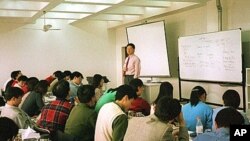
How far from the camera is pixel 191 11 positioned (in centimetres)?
789

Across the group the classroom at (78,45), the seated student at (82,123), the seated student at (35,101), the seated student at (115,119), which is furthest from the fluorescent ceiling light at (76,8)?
the seated student at (115,119)

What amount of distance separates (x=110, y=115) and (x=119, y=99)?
301 mm

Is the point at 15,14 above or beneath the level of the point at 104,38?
above

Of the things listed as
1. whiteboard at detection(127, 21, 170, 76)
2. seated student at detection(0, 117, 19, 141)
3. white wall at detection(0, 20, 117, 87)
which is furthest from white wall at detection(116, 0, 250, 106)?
seated student at detection(0, 117, 19, 141)

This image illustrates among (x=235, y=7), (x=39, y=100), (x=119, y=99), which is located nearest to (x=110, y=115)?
(x=119, y=99)

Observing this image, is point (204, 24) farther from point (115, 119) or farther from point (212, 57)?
point (115, 119)

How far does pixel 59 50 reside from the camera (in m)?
10.7

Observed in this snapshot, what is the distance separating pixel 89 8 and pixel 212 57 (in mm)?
3291

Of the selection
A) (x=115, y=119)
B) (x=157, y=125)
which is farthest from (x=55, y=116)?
(x=157, y=125)

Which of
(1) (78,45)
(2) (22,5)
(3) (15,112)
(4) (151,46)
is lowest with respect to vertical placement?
(3) (15,112)

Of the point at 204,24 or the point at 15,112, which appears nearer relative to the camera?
A: the point at 15,112

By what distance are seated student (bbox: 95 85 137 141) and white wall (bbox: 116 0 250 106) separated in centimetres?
386

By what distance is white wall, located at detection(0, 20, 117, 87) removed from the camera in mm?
Result: 10086

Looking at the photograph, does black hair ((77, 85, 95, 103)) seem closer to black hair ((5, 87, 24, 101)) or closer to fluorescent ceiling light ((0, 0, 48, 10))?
black hair ((5, 87, 24, 101))
